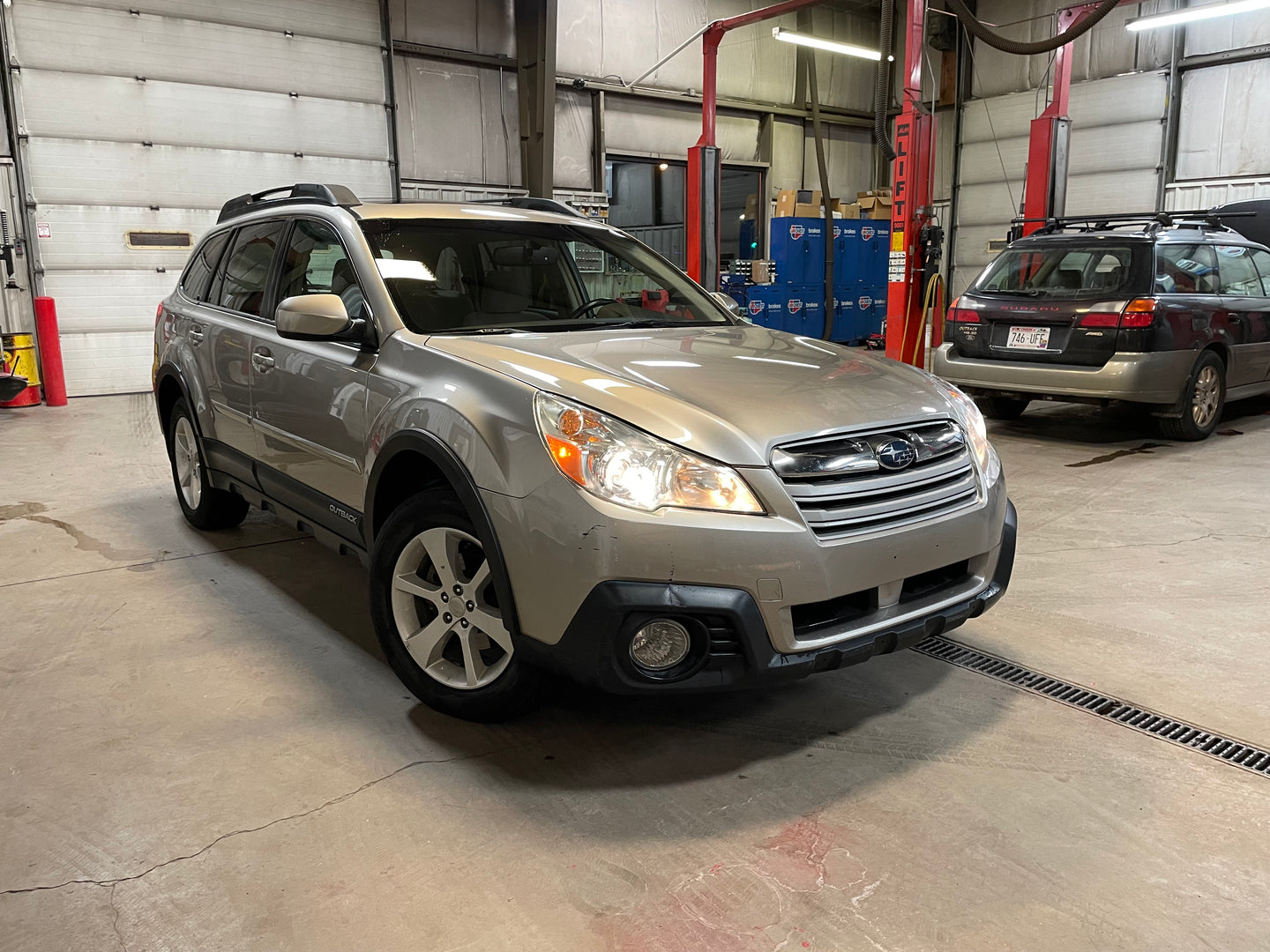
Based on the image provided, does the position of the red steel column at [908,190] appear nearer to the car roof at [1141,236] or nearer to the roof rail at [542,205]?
the car roof at [1141,236]

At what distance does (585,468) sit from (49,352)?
368 inches

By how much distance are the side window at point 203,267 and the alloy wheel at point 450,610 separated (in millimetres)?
2260

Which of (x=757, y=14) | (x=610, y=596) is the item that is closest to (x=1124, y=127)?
(x=757, y=14)

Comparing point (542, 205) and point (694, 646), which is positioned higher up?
point (542, 205)

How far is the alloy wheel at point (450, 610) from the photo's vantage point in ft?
7.86

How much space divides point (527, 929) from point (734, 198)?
17.1 m

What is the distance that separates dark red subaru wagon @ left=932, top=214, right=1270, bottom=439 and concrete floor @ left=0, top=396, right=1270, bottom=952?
2.82 meters

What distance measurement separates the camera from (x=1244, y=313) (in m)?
6.80

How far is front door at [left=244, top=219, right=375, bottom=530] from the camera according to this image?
9.34 ft

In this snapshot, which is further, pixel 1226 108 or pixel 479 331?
pixel 1226 108

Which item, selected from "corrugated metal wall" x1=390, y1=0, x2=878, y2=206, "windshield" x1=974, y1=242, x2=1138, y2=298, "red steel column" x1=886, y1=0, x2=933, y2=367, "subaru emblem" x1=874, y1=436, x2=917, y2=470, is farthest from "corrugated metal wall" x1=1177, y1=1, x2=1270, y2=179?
"subaru emblem" x1=874, y1=436, x2=917, y2=470

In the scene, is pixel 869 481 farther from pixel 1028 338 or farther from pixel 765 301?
pixel 765 301

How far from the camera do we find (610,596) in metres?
2.02

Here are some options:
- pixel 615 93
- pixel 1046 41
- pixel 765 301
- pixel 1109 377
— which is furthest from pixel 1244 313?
pixel 615 93
